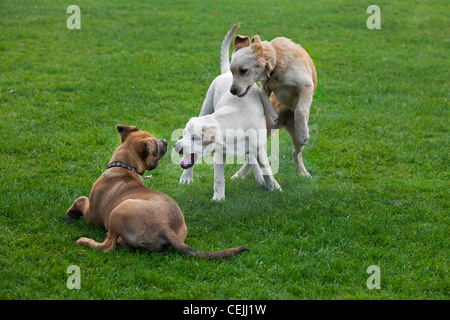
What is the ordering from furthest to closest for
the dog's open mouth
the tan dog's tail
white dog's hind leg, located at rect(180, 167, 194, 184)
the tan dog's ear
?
white dog's hind leg, located at rect(180, 167, 194, 184) < the tan dog's ear < the dog's open mouth < the tan dog's tail

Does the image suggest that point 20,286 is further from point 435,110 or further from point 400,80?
point 400,80

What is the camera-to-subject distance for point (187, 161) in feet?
19.6

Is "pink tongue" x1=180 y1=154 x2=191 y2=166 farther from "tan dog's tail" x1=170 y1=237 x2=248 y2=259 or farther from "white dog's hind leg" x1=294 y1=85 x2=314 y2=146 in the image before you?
"white dog's hind leg" x1=294 y1=85 x2=314 y2=146

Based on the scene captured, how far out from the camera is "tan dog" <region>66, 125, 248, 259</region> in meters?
5.22

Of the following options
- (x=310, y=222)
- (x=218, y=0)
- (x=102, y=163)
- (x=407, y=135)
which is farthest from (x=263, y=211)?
(x=218, y=0)

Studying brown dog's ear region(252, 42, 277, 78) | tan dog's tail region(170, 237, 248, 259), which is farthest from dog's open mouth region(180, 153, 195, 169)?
brown dog's ear region(252, 42, 277, 78)

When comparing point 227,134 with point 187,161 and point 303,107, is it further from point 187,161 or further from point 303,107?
point 303,107

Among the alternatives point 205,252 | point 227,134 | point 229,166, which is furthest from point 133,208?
point 229,166

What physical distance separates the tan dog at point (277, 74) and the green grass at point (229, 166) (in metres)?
1.08

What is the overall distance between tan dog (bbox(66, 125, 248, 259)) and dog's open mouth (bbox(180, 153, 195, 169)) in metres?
0.41

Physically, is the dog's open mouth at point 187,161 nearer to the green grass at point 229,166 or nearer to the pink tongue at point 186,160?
the pink tongue at point 186,160

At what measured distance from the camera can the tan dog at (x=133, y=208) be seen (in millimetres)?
5223

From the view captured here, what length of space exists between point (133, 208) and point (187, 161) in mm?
967
